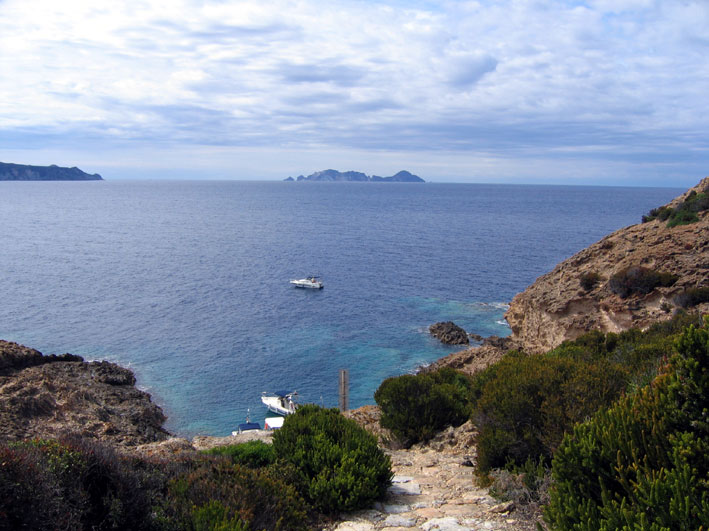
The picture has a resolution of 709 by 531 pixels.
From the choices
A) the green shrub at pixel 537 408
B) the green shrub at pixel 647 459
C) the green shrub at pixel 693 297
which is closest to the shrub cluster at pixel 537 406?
the green shrub at pixel 537 408


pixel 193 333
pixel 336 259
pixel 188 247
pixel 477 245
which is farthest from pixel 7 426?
pixel 477 245

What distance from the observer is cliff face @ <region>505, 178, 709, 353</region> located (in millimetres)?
24297

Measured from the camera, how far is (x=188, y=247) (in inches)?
3319

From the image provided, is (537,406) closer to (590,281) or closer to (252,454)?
(252,454)

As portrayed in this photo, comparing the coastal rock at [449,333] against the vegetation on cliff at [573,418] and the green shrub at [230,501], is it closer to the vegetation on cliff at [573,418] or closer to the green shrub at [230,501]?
the vegetation on cliff at [573,418]

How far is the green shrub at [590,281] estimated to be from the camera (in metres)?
28.0

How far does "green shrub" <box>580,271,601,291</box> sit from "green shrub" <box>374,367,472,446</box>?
16273 millimetres

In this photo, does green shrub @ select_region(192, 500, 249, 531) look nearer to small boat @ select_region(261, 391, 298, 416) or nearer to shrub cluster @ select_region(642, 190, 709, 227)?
small boat @ select_region(261, 391, 298, 416)

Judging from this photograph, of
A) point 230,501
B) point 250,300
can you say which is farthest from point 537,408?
point 250,300

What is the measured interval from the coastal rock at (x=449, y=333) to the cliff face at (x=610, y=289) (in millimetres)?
8787

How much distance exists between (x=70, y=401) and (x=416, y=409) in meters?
17.0

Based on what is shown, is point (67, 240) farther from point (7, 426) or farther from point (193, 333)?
point (7, 426)

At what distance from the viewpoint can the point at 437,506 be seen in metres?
8.48

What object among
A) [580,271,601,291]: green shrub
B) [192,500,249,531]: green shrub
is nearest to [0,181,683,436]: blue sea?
[580,271,601,291]: green shrub
